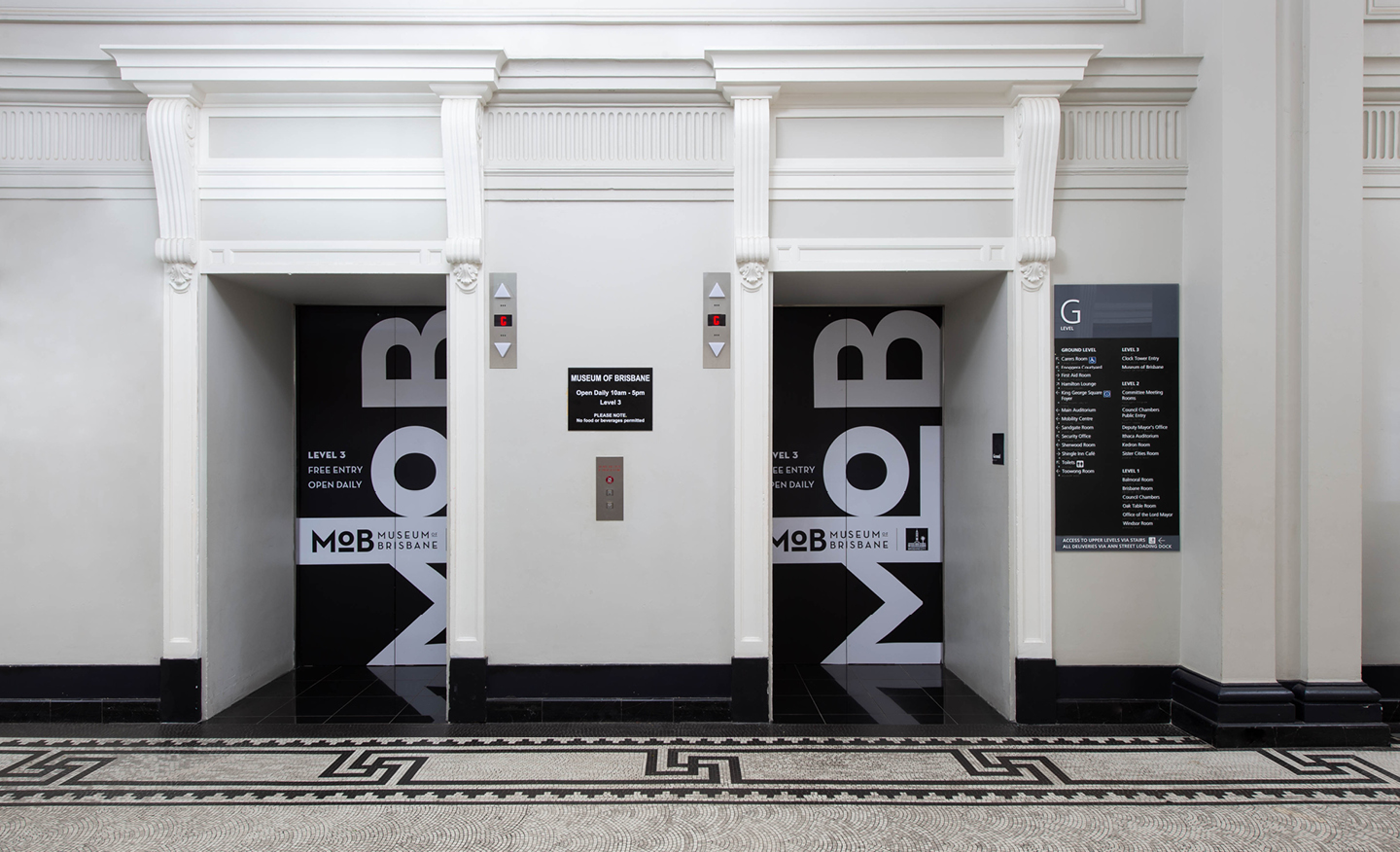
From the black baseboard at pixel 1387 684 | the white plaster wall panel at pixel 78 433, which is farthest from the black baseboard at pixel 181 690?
the black baseboard at pixel 1387 684

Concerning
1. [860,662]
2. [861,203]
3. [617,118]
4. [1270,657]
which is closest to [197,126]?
[617,118]

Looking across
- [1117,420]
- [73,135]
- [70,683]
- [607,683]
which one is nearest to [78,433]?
[70,683]

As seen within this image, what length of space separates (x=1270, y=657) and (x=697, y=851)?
2894mm

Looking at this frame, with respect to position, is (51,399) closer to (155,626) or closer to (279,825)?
(155,626)

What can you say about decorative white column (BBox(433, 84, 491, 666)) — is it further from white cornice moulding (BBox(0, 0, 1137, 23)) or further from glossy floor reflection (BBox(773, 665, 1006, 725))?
glossy floor reflection (BBox(773, 665, 1006, 725))

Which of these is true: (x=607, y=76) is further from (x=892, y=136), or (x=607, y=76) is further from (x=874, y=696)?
(x=874, y=696)

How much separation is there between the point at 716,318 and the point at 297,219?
7.18ft

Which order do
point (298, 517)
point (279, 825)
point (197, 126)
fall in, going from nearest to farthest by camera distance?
point (279, 825) < point (197, 126) < point (298, 517)

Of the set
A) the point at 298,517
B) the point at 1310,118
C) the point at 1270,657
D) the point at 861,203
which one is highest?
the point at 1310,118

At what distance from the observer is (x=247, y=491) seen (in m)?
4.21

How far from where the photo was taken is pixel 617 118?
379 centimetres

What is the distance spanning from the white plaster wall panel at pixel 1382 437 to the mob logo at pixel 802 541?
284cm

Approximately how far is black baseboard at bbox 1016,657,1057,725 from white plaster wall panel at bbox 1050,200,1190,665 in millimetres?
116

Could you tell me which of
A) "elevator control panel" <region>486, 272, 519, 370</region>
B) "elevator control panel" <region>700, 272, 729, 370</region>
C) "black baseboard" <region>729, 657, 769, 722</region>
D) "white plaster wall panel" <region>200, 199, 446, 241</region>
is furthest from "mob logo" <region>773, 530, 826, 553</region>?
"white plaster wall panel" <region>200, 199, 446, 241</region>
